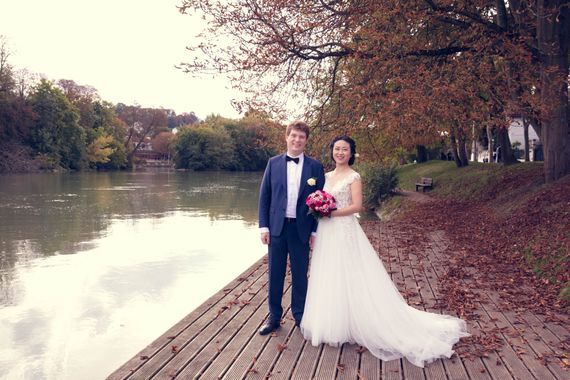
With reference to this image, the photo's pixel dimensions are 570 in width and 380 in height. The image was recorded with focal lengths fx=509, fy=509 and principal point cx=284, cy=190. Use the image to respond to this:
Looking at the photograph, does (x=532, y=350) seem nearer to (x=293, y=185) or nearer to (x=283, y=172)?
(x=293, y=185)

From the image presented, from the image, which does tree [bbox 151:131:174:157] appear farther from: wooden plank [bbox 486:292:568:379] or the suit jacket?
wooden plank [bbox 486:292:568:379]

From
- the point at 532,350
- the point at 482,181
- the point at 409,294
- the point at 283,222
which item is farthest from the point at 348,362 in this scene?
the point at 482,181

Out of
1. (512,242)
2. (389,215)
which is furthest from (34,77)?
(512,242)

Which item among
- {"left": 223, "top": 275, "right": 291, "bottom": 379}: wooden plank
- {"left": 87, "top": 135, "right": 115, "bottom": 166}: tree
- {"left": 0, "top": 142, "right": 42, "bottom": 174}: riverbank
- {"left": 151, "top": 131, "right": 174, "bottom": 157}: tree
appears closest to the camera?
{"left": 223, "top": 275, "right": 291, "bottom": 379}: wooden plank

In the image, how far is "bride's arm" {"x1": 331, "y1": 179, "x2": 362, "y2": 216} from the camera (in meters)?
5.11

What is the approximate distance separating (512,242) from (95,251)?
1060 cm

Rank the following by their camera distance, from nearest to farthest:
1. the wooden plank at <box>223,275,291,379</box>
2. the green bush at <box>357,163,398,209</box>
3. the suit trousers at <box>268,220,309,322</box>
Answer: the wooden plank at <box>223,275,291,379</box>
the suit trousers at <box>268,220,309,322</box>
the green bush at <box>357,163,398,209</box>

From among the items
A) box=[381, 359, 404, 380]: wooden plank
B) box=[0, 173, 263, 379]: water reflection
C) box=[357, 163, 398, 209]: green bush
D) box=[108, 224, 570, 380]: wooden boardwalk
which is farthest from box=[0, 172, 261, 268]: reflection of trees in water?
box=[381, 359, 404, 380]: wooden plank

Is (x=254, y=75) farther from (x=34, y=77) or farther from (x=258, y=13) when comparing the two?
(x=34, y=77)

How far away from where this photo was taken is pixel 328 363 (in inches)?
179

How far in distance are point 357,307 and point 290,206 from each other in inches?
47.2

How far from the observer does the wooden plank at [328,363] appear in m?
4.29

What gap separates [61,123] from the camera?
63.2 metres

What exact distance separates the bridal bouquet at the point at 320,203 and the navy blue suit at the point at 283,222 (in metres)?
0.16
